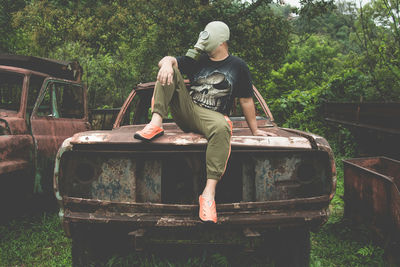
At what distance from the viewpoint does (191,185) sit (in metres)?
2.31

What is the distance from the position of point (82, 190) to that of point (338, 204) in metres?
3.70

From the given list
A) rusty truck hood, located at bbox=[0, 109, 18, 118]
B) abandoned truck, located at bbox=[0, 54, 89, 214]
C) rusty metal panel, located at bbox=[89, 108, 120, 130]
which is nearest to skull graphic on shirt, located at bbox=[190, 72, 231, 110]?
abandoned truck, located at bbox=[0, 54, 89, 214]

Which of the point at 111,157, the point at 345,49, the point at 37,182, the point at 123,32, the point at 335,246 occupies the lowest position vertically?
the point at 335,246

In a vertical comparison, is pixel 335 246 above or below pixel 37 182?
below

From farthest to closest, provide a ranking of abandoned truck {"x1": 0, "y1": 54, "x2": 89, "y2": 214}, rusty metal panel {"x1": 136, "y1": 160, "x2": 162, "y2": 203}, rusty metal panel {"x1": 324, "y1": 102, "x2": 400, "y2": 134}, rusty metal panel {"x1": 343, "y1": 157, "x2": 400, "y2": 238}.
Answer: rusty metal panel {"x1": 324, "y1": 102, "x2": 400, "y2": 134}
abandoned truck {"x1": 0, "y1": 54, "x2": 89, "y2": 214}
rusty metal panel {"x1": 343, "y1": 157, "x2": 400, "y2": 238}
rusty metal panel {"x1": 136, "y1": 160, "x2": 162, "y2": 203}

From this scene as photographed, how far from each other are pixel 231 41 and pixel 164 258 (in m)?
7.08

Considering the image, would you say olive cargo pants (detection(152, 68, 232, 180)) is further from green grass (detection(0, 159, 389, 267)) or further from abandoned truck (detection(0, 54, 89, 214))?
abandoned truck (detection(0, 54, 89, 214))

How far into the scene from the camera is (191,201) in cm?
228

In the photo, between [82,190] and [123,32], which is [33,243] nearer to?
[82,190]

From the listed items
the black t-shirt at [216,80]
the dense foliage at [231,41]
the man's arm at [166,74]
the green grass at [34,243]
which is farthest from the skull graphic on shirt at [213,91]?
the dense foliage at [231,41]

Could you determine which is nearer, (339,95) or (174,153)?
(174,153)

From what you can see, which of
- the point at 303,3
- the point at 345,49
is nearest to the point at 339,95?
the point at 303,3

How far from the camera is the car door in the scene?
4.01 m

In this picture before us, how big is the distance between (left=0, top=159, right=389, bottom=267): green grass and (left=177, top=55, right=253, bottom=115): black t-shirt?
1.36 m
